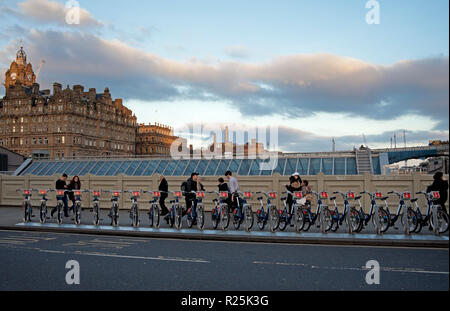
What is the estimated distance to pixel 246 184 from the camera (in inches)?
844

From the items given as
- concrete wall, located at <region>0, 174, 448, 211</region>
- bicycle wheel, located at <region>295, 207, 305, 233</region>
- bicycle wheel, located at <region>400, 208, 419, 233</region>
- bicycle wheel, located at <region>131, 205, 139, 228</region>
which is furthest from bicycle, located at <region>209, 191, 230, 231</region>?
concrete wall, located at <region>0, 174, 448, 211</region>

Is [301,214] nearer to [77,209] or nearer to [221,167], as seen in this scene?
[77,209]

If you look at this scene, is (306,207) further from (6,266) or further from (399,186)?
(6,266)

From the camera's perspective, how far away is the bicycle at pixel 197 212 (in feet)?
48.5

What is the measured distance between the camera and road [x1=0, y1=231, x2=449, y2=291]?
675 centimetres

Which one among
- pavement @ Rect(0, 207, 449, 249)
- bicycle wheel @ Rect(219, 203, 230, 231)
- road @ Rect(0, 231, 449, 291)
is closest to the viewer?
road @ Rect(0, 231, 449, 291)

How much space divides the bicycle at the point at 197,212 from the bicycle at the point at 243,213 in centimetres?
116

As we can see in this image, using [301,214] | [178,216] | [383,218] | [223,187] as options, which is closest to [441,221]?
[383,218]

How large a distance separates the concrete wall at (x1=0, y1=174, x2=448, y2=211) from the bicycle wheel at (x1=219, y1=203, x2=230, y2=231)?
6.33 m

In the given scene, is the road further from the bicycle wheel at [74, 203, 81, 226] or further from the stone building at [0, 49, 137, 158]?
the stone building at [0, 49, 137, 158]

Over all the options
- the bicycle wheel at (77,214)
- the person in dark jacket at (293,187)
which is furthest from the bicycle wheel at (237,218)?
the bicycle wheel at (77,214)

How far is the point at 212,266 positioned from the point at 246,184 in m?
13.2

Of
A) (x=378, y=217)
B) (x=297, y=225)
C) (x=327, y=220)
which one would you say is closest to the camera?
(x=378, y=217)

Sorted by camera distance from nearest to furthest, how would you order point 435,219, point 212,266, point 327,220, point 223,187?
point 212,266, point 435,219, point 327,220, point 223,187
